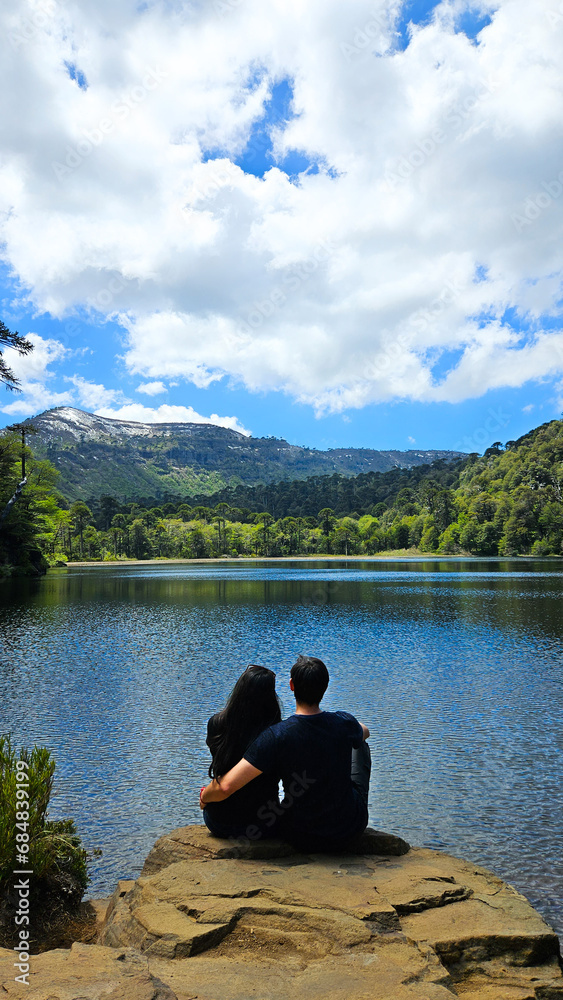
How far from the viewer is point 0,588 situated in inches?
2190

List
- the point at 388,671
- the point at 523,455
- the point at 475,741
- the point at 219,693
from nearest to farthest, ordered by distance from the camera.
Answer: the point at 475,741, the point at 219,693, the point at 388,671, the point at 523,455

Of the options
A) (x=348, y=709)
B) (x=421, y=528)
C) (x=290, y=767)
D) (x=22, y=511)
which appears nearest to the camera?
(x=290, y=767)

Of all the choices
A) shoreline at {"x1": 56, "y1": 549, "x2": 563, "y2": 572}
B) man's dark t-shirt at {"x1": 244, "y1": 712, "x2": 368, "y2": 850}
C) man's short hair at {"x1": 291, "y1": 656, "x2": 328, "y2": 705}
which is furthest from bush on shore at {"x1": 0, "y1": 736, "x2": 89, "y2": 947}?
shoreline at {"x1": 56, "y1": 549, "x2": 563, "y2": 572}

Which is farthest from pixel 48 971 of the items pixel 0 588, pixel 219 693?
pixel 0 588

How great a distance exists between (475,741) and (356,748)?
899 centimetres

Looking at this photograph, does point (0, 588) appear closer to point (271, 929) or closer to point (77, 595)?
point (77, 595)

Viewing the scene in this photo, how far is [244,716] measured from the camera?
5.46 meters

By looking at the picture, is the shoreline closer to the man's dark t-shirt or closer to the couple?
the couple

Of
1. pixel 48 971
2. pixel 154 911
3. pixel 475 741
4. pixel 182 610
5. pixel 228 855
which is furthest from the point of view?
pixel 182 610

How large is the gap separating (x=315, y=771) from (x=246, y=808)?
2.80 ft

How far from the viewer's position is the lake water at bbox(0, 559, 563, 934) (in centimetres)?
898

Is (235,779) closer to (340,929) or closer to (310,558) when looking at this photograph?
(340,929)

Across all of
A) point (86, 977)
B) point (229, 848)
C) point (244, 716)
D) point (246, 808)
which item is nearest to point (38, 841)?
point (229, 848)

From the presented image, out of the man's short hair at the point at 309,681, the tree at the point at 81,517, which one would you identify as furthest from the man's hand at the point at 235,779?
the tree at the point at 81,517
